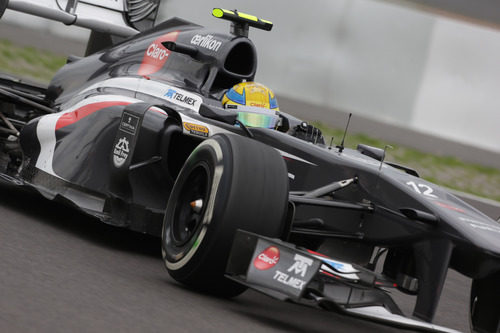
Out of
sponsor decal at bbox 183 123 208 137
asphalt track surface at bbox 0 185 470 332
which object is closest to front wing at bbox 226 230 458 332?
asphalt track surface at bbox 0 185 470 332

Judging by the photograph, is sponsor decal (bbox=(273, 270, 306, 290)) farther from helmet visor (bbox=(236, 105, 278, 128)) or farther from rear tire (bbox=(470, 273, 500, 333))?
helmet visor (bbox=(236, 105, 278, 128))

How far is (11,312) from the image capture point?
4.00 metres

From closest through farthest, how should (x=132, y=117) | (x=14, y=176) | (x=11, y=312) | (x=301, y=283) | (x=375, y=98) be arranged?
1. (x=11, y=312)
2. (x=301, y=283)
3. (x=132, y=117)
4. (x=14, y=176)
5. (x=375, y=98)

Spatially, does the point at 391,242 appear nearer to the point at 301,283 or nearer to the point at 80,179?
the point at 301,283

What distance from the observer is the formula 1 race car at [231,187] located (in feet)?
15.9

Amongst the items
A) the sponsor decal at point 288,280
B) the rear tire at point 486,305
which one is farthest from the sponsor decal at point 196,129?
the rear tire at point 486,305

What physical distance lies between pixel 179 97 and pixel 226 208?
1939 millimetres

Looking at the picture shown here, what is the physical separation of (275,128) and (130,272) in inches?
61.8

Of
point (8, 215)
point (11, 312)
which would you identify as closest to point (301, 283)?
point (11, 312)

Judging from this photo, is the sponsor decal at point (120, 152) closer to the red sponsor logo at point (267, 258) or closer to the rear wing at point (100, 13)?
the red sponsor logo at point (267, 258)

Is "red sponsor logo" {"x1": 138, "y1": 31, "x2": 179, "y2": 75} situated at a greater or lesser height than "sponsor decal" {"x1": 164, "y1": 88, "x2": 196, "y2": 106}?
greater

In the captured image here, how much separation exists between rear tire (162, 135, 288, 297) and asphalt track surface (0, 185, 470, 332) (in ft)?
0.45

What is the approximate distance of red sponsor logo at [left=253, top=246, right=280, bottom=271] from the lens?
4.70 metres

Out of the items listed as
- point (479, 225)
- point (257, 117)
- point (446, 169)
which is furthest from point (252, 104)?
point (446, 169)
